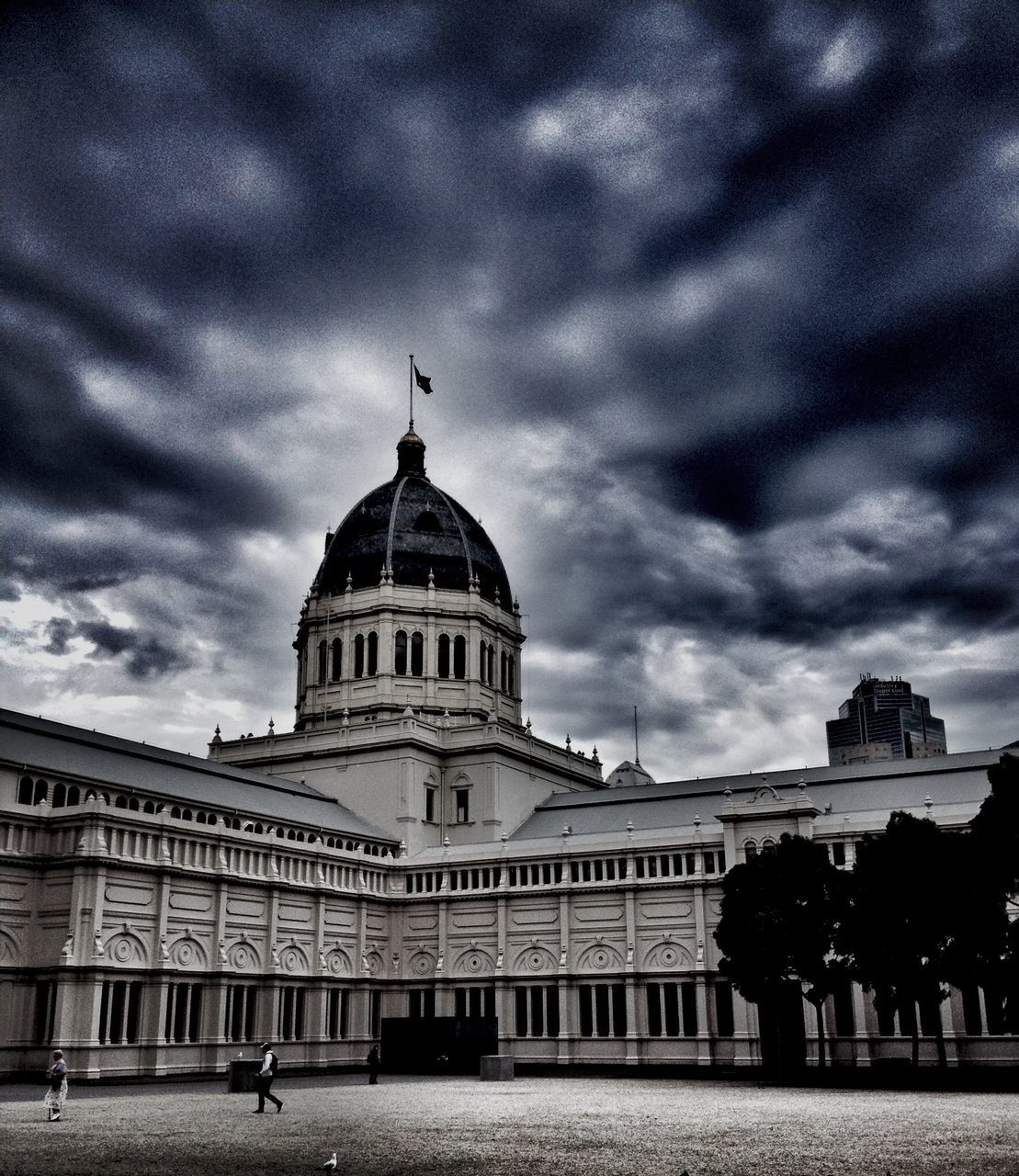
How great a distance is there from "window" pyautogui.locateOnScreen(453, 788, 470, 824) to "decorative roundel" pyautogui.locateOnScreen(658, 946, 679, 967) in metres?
24.1

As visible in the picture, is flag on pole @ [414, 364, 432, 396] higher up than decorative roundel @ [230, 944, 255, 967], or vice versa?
flag on pole @ [414, 364, 432, 396]

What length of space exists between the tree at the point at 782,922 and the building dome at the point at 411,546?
5461cm

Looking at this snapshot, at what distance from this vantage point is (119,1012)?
71188 mm

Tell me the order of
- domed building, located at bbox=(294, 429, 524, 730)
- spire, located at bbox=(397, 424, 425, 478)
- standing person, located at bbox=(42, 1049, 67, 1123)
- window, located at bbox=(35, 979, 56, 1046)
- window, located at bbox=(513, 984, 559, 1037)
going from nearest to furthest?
standing person, located at bbox=(42, 1049, 67, 1123)
window, located at bbox=(35, 979, 56, 1046)
window, located at bbox=(513, 984, 559, 1037)
domed building, located at bbox=(294, 429, 524, 730)
spire, located at bbox=(397, 424, 425, 478)

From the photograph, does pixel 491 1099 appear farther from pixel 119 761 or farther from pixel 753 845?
pixel 119 761

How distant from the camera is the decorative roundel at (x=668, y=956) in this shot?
84188 millimetres

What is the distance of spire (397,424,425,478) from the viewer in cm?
12631

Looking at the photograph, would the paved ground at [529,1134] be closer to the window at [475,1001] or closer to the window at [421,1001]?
the window at [475,1001]

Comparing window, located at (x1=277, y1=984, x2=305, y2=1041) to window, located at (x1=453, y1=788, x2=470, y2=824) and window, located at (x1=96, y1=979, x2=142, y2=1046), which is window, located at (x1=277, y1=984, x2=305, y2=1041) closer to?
window, located at (x1=96, y1=979, x2=142, y2=1046)

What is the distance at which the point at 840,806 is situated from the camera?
88.6 meters

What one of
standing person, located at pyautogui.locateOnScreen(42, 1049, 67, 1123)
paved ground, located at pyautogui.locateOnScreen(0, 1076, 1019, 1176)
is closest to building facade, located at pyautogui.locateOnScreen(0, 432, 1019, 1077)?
paved ground, located at pyautogui.locateOnScreen(0, 1076, 1019, 1176)

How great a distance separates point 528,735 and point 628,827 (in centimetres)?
2153

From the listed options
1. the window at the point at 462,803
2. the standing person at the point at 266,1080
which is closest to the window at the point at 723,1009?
the window at the point at 462,803

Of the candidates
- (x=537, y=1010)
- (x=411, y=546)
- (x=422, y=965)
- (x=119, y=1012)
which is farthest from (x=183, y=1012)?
(x=411, y=546)
